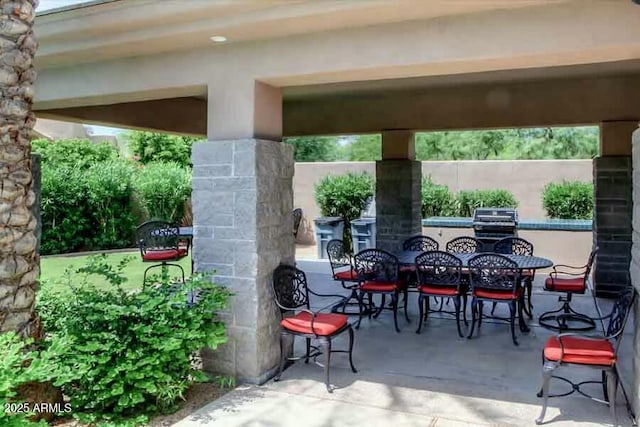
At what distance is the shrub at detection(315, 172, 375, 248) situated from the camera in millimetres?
12977

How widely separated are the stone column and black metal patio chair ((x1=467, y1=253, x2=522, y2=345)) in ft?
8.74

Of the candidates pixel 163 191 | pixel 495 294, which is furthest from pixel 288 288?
pixel 163 191

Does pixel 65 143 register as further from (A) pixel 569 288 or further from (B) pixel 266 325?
(A) pixel 569 288

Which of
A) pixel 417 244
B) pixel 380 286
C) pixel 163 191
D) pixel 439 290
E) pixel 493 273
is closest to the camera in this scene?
pixel 493 273

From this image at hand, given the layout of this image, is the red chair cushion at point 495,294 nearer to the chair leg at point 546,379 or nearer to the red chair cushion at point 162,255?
the chair leg at point 546,379

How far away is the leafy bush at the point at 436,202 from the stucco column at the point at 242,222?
30.2 feet

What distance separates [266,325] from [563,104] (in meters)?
5.37

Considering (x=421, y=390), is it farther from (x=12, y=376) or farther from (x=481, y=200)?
(x=481, y=200)

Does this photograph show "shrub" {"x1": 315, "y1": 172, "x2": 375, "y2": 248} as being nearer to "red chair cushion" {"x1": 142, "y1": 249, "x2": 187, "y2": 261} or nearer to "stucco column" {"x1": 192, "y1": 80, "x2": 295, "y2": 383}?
"red chair cushion" {"x1": 142, "y1": 249, "x2": 187, "y2": 261}

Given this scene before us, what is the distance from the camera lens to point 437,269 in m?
5.66

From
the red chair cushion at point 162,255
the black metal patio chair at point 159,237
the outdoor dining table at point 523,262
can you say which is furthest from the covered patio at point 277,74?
the red chair cushion at point 162,255

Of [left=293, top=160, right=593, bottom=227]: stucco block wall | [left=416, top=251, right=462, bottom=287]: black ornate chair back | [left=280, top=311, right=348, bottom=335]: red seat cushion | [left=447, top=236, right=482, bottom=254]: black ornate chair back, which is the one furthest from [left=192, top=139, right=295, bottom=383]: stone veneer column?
[left=293, top=160, right=593, bottom=227]: stucco block wall

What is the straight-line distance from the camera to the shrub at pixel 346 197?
1298 centimetres

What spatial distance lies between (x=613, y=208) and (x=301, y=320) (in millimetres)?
5305
